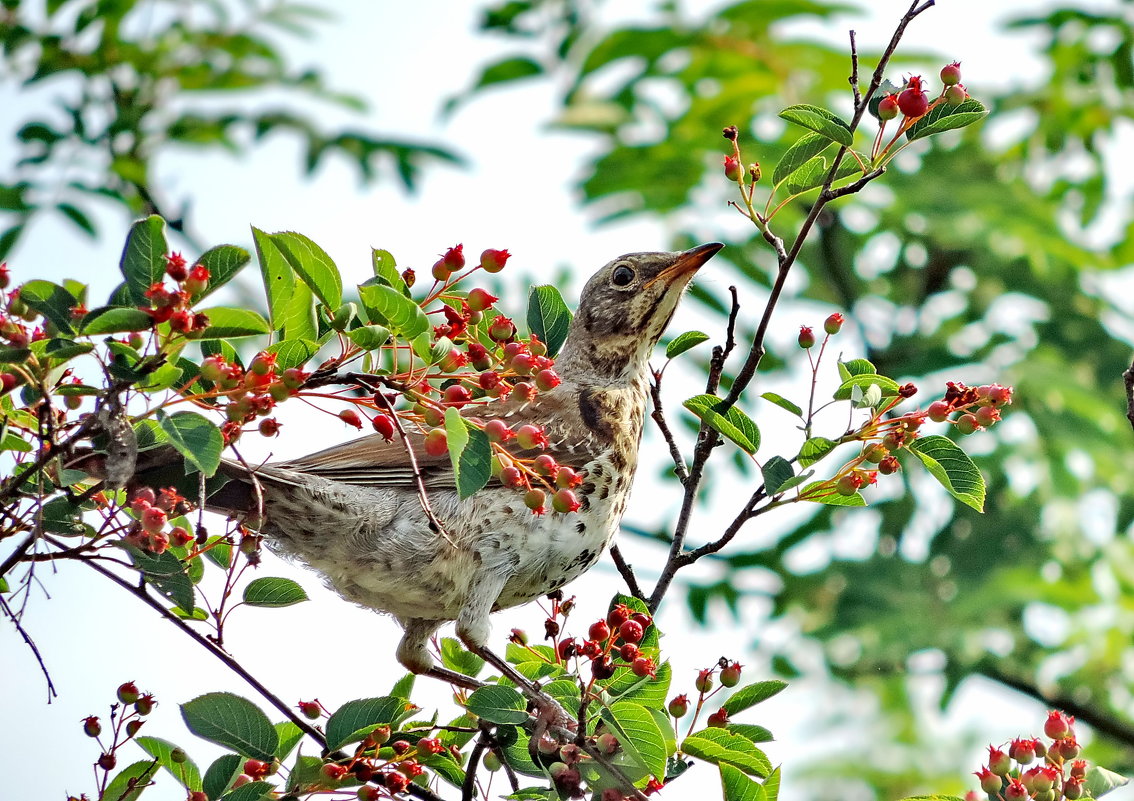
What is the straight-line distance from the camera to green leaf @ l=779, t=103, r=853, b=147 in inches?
96.8

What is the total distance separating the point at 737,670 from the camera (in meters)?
2.87

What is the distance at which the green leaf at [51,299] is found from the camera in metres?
2.15

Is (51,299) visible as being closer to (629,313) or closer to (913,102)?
(913,102)

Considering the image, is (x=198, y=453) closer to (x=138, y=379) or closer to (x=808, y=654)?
(x=138, y=379)

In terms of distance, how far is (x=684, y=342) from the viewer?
3.18 metres

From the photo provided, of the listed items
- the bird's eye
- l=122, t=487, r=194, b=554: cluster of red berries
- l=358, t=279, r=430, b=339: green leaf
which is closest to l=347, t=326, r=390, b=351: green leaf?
l=358, t=279, r=430, b=339: green leaf

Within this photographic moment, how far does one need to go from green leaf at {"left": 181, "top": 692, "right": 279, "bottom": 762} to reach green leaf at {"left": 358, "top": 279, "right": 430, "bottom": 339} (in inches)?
36.6

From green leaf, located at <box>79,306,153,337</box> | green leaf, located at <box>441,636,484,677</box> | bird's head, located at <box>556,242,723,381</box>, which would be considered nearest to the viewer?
green leaf, located at <box>79,306,153,337</box>

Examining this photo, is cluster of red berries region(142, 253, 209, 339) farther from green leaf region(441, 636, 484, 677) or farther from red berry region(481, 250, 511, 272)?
green leaf region(441, 636, 484, 677)

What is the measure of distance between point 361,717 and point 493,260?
1.04 metres

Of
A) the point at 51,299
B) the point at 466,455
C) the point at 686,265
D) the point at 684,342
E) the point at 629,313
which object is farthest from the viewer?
the point at 629,313

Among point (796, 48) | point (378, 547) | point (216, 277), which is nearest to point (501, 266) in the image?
point (216, 277)

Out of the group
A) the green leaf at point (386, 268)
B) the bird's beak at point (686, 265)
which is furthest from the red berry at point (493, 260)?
the bird's beak at point (686, 265)

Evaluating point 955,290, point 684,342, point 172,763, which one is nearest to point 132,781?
point 172,763
